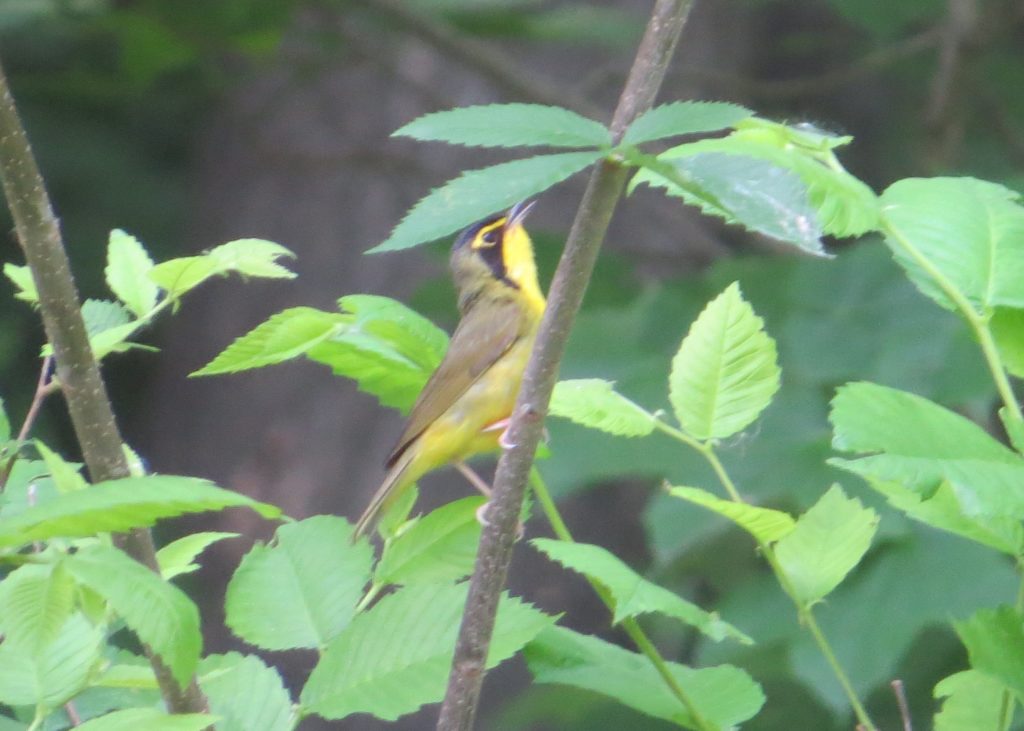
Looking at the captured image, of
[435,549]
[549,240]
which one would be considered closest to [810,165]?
[435,549]

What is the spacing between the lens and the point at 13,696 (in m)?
1.39

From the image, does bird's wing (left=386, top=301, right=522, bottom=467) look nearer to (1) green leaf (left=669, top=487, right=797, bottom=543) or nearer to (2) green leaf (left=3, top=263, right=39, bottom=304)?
(2) green leaf (left=3, top=263, right=39, bottom=304)

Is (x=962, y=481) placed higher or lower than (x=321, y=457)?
higher

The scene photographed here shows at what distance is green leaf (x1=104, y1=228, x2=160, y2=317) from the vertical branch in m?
0.35

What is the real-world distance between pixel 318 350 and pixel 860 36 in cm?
615

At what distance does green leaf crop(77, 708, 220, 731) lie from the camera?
1266mm

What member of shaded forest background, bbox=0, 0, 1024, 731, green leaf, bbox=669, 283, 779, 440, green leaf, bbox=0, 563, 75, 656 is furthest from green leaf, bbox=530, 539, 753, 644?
shaded forest background, bbox=0, 0, 1024, 731

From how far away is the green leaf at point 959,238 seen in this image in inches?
58.1

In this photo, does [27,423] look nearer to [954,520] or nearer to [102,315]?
[102,315]

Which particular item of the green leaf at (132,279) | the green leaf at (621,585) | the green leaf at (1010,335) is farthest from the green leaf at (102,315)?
the green leaf at (1010,335)

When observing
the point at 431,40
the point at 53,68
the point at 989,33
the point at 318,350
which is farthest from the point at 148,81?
the point at 318,350

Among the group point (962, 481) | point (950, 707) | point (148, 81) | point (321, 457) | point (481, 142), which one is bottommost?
point (321, 457)

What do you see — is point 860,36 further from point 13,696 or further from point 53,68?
point 13,696

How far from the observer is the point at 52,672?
1.39m
